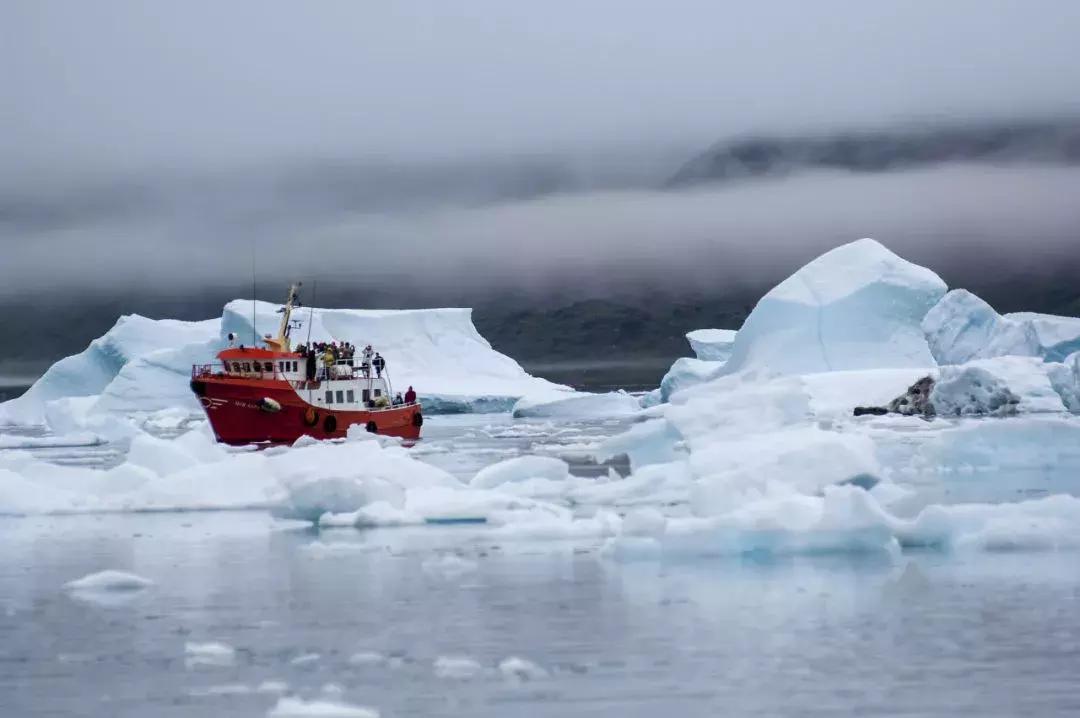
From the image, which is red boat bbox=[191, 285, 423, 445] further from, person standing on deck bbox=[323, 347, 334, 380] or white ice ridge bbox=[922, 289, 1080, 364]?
white ice ridge bbox=[922, 289, 1080, 364]

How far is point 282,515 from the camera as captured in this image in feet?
38.1

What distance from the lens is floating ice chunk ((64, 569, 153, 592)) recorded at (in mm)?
7914

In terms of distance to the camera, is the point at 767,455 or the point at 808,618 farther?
the point at 767,455

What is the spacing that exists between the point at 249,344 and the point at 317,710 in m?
37.2

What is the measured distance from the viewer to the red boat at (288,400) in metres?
25.8

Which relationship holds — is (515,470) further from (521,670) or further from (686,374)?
(686,374)

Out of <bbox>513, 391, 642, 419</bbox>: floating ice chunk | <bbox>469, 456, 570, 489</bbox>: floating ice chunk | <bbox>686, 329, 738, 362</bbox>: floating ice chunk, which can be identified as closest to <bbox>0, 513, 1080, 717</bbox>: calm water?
<bbox>469, 456, 570, 489</bbox>: floating ice chunk

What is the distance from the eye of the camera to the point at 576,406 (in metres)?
42.0

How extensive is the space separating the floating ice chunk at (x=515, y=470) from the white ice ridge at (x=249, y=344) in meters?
28.7

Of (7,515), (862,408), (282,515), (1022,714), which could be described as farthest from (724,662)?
(862,408)

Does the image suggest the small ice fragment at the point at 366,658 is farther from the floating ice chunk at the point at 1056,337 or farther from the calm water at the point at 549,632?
the floating ice chunk at the point at 1056,337

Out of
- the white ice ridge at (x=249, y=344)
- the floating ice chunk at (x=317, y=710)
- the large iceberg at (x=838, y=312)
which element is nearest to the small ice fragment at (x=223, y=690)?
the floating ice chunk at (x=317, y=710)

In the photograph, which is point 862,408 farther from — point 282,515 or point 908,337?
point 282,515

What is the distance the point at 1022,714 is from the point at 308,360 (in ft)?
74.9
